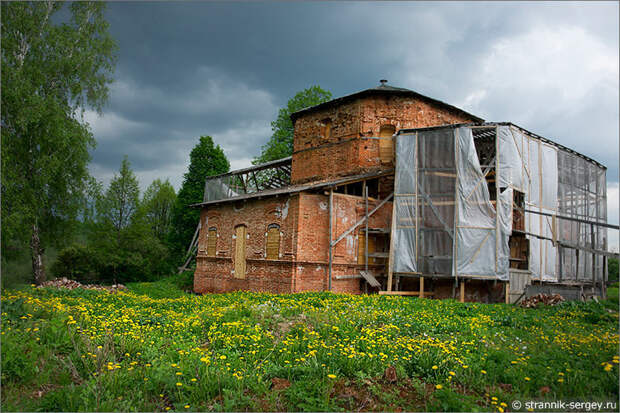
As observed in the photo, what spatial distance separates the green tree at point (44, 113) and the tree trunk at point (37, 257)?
0.12 feet

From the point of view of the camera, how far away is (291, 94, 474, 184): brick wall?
1948 centimetres

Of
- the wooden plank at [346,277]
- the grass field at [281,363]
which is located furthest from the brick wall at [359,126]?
the grass field at [281,363]

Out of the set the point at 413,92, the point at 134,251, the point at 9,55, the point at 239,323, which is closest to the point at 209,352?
the point at 239,323

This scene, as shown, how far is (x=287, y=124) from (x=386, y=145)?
1785cm

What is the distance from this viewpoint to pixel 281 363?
5.61 metres

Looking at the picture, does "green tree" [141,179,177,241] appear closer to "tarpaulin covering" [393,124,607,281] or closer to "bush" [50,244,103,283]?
"bush" [50,244,103,283]

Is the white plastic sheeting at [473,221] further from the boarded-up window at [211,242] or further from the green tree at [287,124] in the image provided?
the green tree at [287,124]

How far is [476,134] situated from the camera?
16.0 metres

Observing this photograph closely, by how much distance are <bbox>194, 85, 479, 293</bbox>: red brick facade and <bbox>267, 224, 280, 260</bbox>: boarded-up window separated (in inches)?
7.2

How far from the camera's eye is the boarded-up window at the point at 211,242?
21795mm

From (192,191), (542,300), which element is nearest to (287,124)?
(192,191)

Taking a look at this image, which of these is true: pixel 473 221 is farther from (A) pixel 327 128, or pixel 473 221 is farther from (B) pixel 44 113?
(B) pixel 44 113

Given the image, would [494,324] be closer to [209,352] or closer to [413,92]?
[209,352]

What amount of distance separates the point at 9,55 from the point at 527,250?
21.6 meters
